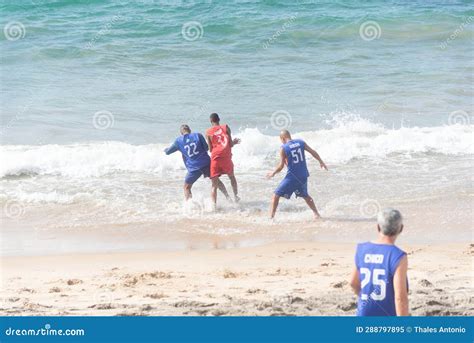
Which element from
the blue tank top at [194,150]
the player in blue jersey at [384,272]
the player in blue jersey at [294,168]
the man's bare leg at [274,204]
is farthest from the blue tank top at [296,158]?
the player in blue jersey at [384,272]

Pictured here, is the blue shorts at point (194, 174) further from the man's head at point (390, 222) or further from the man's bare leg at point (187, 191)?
the man's head at point (390, 222)

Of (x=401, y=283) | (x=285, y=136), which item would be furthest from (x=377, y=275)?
(x=285, y=136)

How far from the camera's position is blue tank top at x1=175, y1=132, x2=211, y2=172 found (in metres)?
13.4

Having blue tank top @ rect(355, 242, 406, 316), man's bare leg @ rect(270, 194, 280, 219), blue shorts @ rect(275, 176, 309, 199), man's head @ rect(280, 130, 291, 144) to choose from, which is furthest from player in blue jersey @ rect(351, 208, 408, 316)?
man's bare leg @ rect(270, 194, 280, 219)

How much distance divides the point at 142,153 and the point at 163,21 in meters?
11.5

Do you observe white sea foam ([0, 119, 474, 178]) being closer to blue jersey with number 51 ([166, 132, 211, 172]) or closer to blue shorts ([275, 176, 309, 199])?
blue jersey with number 51 ([166, 132, 211, 172])

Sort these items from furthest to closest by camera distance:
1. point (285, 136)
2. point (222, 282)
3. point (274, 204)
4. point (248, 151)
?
point (248, 151) < point (274, 204) < point (285, 136) < point (222, 282)

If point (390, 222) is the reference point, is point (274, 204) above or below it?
above

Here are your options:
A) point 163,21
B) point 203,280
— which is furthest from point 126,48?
point 203,280

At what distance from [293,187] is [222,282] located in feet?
10.5

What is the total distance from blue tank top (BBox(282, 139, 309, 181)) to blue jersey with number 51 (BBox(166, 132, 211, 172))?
1.67m

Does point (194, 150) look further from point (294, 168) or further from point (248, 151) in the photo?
point (248, 151)

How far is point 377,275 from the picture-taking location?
620 cm

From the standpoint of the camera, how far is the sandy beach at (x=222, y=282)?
8328 mm
